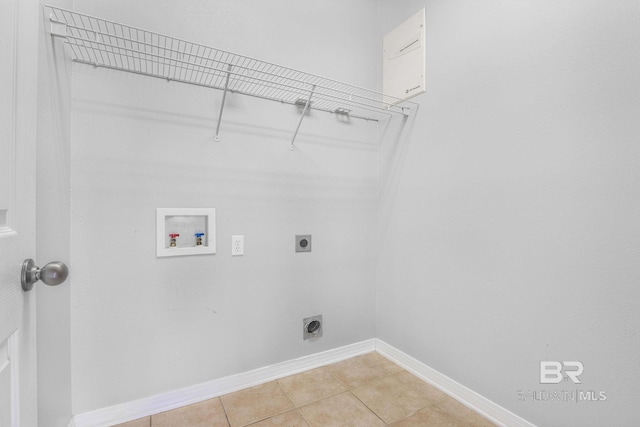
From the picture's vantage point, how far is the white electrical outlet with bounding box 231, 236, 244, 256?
1490mm

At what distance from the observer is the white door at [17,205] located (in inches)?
19.9

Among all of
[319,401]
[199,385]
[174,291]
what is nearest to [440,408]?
[319,401]

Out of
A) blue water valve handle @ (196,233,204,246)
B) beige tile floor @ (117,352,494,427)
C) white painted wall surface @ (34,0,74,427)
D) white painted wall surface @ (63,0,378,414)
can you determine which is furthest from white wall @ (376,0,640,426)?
white painted wall surface @ (34,0,74,427)

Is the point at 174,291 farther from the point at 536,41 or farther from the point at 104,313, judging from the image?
the point at 536,41

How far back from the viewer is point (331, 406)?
4.57 ft

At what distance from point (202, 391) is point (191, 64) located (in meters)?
1.52

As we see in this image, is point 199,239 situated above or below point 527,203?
below

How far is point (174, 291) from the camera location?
1361mm

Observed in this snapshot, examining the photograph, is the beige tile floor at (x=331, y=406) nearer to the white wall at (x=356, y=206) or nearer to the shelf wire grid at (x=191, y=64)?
the white wall at (x=356, y=206)

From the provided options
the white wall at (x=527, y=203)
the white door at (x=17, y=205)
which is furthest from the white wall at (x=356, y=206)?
the white door at (x=17, y=205)

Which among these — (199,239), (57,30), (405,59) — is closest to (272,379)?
(199,239)

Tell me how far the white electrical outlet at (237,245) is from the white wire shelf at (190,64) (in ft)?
1.85

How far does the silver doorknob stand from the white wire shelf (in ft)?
2.43

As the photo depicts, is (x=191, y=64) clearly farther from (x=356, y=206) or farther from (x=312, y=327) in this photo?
(x=312, y=327)
